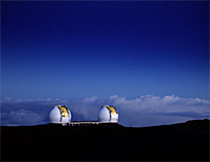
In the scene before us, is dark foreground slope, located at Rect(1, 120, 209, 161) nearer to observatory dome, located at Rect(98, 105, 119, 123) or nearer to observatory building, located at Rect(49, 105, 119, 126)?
observatory building, located at Rect(49, 105, 119, 126)

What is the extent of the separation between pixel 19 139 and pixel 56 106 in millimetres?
12952

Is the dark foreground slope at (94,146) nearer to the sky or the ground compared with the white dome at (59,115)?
nearer to the ground

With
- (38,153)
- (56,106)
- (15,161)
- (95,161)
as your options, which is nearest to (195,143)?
(95,161)

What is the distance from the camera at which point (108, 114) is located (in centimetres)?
3450

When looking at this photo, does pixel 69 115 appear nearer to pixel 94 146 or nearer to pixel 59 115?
pixel 59 115

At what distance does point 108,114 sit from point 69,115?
6.99 metres

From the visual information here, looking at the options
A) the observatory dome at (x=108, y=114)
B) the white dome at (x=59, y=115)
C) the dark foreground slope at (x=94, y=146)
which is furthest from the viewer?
the observatory dome at (x=108, y=114)

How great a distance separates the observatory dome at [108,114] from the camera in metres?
34.5

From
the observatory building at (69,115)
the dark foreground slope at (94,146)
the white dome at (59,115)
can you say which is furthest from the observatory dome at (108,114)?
the dark foreground slope at (94,146)

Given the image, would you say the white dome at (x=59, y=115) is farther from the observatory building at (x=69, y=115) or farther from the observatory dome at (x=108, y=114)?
the observatory dome at (x=108, y=114)

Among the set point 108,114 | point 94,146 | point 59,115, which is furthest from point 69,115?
point 94,146

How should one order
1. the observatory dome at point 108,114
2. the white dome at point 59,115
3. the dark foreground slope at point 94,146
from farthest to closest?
the observatory dome at point 108,114, the white dome at point 59,115, the dark foreground slope at point 94,146

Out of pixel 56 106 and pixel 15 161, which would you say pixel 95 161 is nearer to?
pixel 15 161

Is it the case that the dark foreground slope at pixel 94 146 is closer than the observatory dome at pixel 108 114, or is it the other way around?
the dark foreground slope at pixel 94 146
